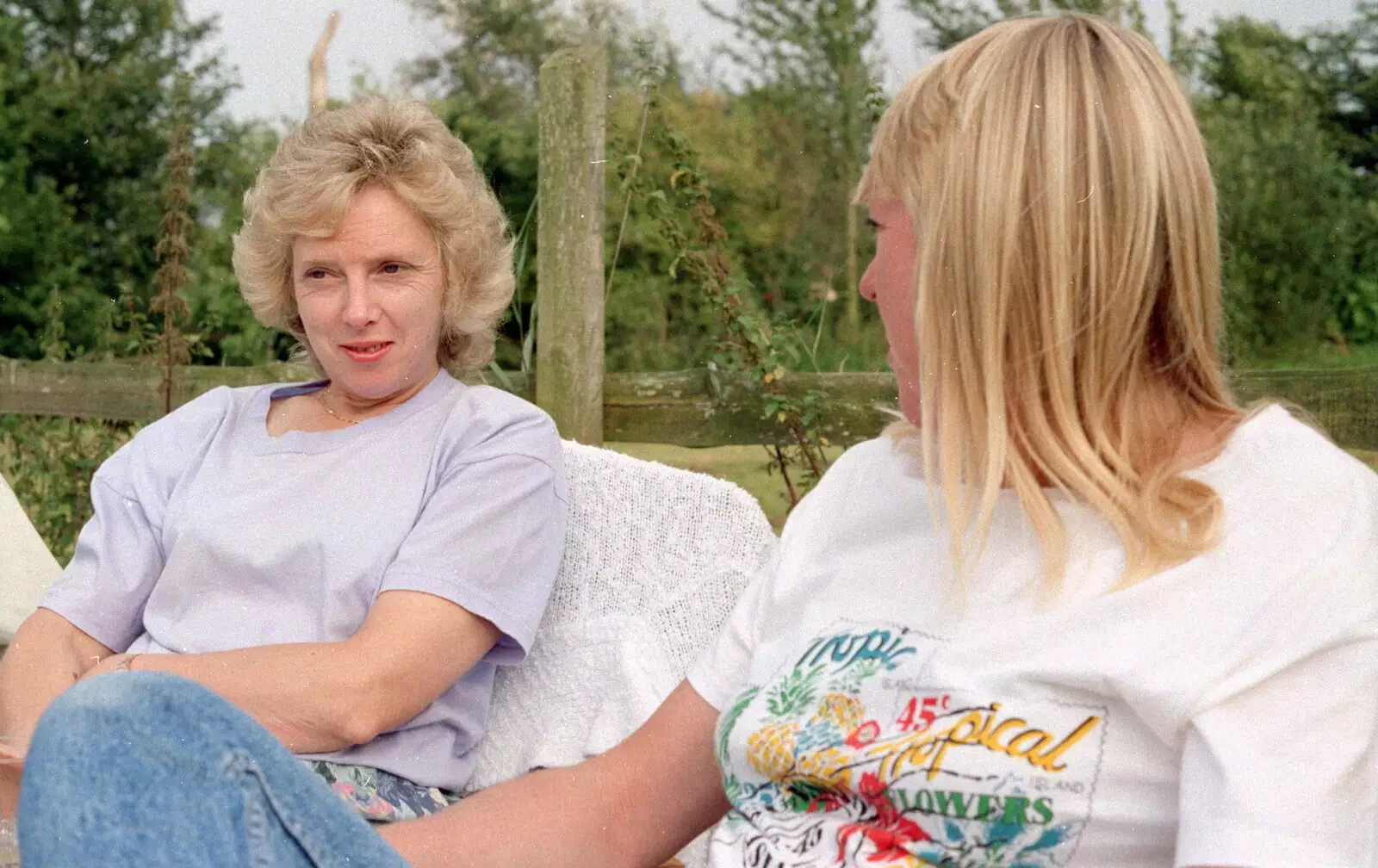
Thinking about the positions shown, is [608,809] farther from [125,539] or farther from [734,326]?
[734,326]

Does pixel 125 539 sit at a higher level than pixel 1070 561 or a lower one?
lower

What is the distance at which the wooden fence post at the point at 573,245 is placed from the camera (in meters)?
3.81

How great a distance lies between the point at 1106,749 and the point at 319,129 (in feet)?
5.40

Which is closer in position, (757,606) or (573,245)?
(757,606)

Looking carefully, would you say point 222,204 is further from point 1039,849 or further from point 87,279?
point 1039,849

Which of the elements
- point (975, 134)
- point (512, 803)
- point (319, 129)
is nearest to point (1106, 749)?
point (975, 134)

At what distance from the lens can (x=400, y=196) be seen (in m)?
2.27

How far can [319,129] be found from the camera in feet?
7.59

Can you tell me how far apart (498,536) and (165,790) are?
1007mm

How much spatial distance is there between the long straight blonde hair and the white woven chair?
88 centimetres

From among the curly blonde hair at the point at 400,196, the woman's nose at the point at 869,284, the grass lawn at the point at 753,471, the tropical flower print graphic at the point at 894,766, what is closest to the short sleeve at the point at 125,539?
the curly blonde hair at the point at 400,196

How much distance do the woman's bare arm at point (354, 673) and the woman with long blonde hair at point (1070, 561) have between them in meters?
0.53

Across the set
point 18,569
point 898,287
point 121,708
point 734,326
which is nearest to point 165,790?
point 121,708

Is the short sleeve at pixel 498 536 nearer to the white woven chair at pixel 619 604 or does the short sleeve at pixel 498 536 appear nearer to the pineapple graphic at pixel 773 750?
the white woven chair at pixel 619 604
